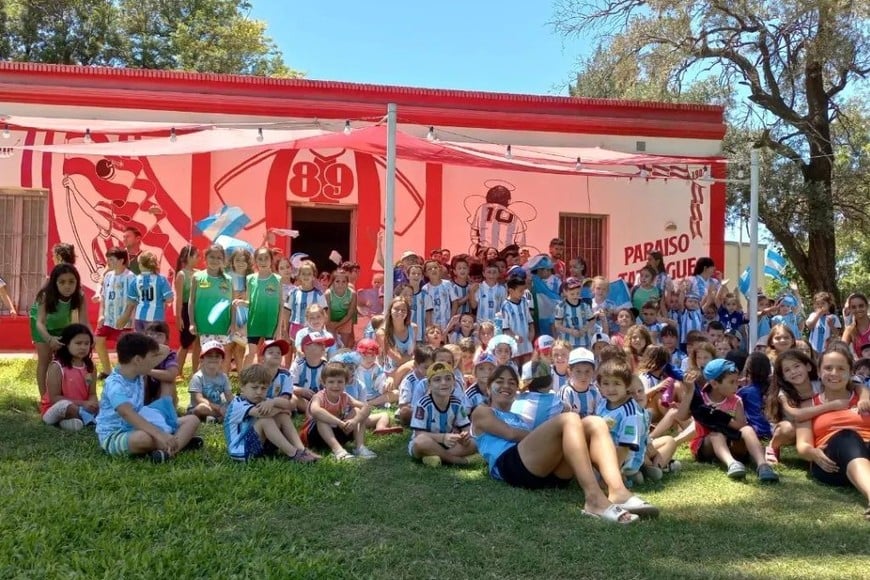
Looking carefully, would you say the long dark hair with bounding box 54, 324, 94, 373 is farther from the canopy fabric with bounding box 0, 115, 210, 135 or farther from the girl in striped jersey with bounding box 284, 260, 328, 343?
the canopy fabric with bounding box 0, 115, 210, 135

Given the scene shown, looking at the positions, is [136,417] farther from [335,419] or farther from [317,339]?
[317,339]

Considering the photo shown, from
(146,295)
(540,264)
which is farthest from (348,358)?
(540,264)

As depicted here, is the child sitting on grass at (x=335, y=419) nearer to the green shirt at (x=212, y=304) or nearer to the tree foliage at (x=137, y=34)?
the green shirt at (x=212, y=304)

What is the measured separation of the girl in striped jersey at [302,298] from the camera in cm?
726

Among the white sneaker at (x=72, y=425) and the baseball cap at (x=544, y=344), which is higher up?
the baseball cap at (x=544, y=344)

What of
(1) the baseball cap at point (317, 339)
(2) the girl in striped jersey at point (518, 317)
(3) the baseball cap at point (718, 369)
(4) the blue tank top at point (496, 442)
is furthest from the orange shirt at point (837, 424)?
(1) the baseball cap at point (317, 339)

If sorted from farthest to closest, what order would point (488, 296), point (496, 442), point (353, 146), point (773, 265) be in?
1. point (773, 265)
2. point (353, 146)
3. point (488, 296)
4. point (496, 442)

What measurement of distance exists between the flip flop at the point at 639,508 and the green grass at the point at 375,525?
67 millimetres

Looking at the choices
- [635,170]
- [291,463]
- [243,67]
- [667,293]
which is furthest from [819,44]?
[243,67]

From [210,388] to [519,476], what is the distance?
2.70m

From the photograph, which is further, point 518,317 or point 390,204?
point 518,317

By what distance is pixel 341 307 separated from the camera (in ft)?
24.4

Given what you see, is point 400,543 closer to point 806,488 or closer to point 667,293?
point 806,488

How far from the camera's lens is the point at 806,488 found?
448 cm
